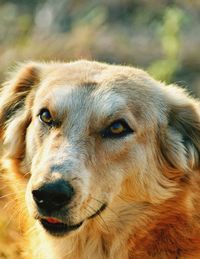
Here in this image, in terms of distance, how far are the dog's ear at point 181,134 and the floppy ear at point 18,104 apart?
1.06 meters

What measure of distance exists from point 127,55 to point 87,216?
715cm

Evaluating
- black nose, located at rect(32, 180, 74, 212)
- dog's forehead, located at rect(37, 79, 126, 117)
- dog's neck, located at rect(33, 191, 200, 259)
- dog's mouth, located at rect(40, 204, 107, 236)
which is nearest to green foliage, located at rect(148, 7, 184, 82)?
dog's forehead, located at rect(37, 79, 126, 117)

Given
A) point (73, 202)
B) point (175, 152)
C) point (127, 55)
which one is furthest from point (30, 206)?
point (127, 55)

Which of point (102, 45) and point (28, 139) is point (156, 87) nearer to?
point (28, 139)

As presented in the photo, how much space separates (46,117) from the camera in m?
5.66

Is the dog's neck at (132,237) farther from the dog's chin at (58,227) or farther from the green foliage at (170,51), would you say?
the green foliage at (170,51)

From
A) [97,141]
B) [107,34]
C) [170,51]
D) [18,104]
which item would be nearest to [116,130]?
[97,141]

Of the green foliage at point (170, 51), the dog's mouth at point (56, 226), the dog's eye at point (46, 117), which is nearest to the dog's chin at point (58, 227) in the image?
the dog's mouth at point (56, 226)

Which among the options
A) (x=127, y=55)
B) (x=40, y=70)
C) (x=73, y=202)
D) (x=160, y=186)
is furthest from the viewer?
(x=127, y=55)

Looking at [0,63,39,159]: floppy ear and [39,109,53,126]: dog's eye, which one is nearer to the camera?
[39,109,53,126]: dog's eye

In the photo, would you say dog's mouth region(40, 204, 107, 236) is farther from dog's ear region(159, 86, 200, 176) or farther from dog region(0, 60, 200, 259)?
dog's ear region(159, 86, 200, 176)

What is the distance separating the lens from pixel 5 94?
6367mm

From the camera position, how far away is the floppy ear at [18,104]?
600 centimetres

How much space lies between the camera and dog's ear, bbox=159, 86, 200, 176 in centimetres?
568
